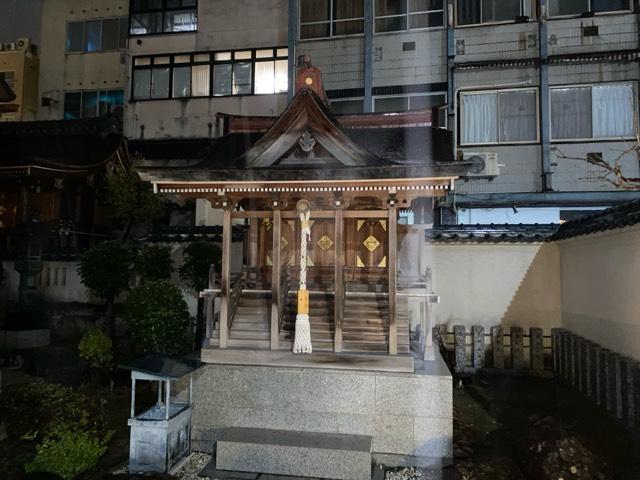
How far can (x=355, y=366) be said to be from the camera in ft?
28.4

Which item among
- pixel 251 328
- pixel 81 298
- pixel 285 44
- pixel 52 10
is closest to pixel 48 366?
pixel 81 298

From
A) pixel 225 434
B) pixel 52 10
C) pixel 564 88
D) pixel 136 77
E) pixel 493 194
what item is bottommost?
pixel 225 434

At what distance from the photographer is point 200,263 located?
1402cm

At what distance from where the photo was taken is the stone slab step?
7.32 meters

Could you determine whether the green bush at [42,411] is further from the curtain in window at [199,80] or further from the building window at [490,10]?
the building window at [490,10]

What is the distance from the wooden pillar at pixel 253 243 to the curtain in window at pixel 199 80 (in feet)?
49.7

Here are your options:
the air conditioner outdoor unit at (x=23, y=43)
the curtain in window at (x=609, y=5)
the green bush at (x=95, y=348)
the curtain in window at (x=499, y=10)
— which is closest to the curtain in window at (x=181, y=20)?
the air conditioner outdoor unit at (x=23, y=43)

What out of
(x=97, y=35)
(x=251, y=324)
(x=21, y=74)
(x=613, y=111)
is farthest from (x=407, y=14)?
(x=21, y=74)

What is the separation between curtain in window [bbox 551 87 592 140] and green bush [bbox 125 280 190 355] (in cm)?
1648

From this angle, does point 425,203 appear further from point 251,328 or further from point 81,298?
point 81,298

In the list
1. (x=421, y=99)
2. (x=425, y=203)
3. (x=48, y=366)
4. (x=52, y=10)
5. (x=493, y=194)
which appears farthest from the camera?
(x=52, y=10)

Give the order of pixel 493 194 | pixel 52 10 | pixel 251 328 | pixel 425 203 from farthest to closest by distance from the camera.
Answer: pixel 52 10 < pixel 493 194 < pixel 425 203 < pixel 251 328

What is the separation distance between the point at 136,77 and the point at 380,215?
21828 millimetres

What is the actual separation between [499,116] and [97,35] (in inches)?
968
